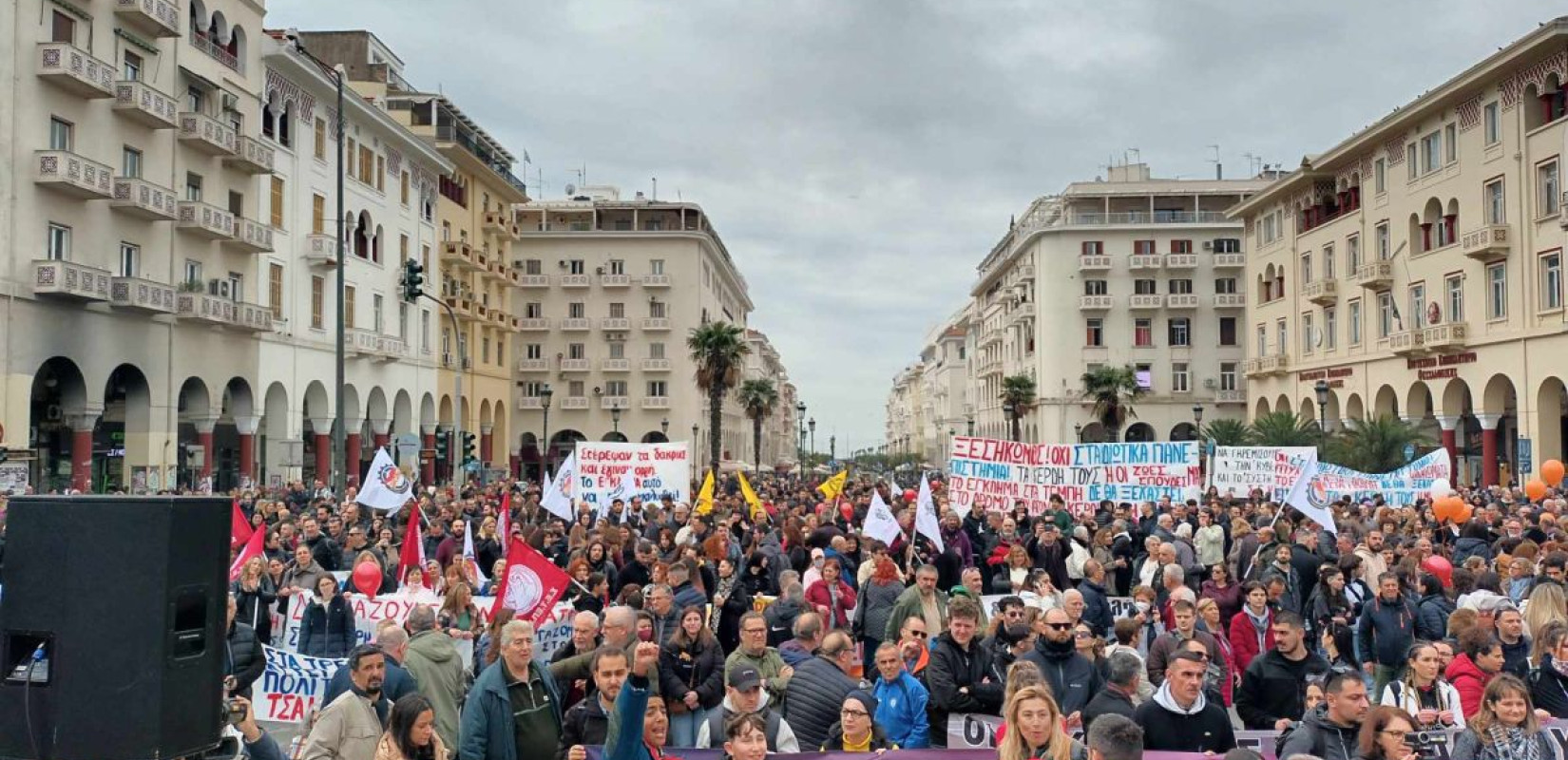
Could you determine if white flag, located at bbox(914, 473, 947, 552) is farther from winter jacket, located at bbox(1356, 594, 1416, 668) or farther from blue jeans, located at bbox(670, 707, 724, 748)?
blue jeans, located at bbox(670, 707, 724, 748)

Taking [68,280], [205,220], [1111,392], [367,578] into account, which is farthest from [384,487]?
[1111,392]

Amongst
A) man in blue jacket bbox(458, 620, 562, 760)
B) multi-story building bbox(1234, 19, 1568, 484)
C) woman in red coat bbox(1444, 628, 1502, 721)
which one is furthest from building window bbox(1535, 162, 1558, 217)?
man in blue jacket bbox(458, 620, 562, 760)

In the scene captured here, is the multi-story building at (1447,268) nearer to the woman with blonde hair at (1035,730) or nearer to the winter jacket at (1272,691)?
the winter jacket at (1272,691)

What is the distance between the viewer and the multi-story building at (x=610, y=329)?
75500 millimetres

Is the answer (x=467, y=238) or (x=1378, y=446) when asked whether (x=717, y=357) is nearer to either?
(x=467, y=238)

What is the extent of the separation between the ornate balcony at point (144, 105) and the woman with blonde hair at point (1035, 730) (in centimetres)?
3256

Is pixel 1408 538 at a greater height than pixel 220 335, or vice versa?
pixel 220 335

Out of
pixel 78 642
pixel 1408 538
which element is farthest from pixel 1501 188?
pixel 78 642

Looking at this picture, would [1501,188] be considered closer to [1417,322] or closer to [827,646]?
[1417,322]

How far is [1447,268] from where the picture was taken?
45375 millimetres

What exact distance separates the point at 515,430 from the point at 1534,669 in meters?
69.1

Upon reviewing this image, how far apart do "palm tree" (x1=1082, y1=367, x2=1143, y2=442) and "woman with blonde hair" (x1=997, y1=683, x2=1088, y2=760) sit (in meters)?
66.9

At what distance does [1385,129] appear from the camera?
4922 centimetres

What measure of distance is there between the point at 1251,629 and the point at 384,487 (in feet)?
48.4
